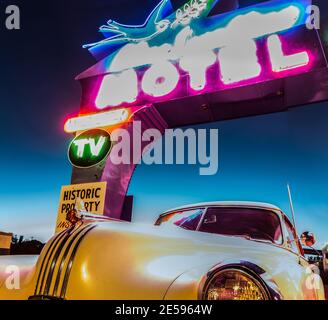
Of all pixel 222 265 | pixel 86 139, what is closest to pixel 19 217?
pixel 86 139

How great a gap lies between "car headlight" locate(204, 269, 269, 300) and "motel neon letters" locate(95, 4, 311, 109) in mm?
2451

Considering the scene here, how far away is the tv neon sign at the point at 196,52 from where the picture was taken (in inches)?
140

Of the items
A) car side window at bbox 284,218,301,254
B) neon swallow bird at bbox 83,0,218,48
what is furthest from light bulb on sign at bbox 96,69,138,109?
car side window at bbox 284,218,301,254

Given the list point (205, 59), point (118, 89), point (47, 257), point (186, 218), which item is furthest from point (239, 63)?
point (47, 257)

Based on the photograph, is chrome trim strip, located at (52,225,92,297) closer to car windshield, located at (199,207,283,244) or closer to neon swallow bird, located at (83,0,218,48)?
car windshield, located at (199,207,283,244)

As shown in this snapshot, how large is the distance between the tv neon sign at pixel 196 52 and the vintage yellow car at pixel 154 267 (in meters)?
2.18

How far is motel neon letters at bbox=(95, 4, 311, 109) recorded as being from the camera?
3.56 m

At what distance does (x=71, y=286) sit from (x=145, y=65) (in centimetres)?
318

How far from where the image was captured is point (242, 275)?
1.46 meters

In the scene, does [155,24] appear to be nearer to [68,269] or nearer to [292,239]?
[292,239]

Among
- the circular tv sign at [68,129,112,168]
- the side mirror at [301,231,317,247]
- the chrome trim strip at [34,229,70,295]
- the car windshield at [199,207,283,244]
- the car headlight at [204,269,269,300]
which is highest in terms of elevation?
the circular tv sign at [68,129,112,168]

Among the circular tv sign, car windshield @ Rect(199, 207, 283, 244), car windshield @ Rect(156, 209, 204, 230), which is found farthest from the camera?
the circular tv sign

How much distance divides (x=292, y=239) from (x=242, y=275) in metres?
0.74

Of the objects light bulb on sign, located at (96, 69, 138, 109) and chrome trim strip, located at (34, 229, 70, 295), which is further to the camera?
light bulb on sign, located at (96, 69, 138, 109)
